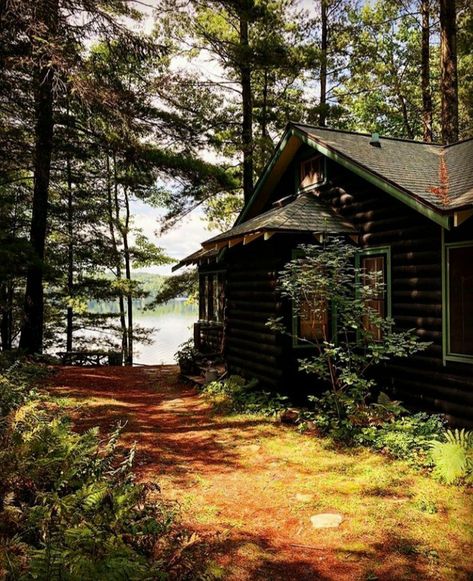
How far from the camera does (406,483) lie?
18.9 feet

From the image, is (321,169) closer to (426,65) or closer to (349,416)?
(349,416)

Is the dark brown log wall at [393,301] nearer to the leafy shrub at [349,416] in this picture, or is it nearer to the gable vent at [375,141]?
the leafy shrub at [349,416]

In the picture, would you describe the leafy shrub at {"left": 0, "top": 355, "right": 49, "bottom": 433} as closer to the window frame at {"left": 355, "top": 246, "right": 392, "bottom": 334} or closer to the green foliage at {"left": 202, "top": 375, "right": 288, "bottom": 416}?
the green foliage at {"left": 202, "top": 375, "right": 288, "bottom": 416}

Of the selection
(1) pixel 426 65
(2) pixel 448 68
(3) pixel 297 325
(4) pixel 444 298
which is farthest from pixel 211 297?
(1) pixel 426 65

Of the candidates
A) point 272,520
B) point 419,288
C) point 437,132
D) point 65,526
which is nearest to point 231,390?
point 419,288

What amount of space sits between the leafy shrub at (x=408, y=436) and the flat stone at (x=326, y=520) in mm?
2005

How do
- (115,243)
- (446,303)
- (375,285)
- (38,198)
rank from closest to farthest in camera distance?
(446,303) → (375,285) → (38,198) → (115,243)

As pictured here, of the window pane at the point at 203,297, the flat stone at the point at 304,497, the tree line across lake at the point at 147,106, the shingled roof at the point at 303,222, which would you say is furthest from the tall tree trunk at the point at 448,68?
the flat stone at the point at 304,497

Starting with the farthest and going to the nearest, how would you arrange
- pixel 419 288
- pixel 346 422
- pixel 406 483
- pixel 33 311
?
pixel 33 311 → pixel 419 288 → pixel 346 422 → pixel 406 483

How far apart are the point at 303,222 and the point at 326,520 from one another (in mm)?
6383

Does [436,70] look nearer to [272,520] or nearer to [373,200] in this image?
[373,200]

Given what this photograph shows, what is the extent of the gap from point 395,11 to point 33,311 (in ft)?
79.4

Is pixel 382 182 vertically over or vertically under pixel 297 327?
over

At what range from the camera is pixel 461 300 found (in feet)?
28.4
